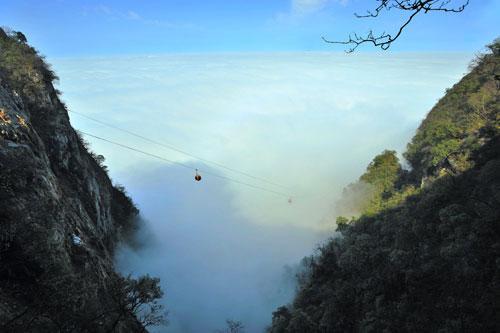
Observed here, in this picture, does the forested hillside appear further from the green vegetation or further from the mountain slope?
the green vegetation

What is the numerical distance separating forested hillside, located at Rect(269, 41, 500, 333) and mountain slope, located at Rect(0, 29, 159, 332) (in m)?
13.5

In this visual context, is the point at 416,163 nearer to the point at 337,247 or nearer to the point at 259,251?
the point at 337,247

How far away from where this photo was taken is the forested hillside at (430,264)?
19797 mm

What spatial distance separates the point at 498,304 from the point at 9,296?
65.5 feet

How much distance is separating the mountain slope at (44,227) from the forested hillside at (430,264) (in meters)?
13.5

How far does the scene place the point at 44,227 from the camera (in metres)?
18.8

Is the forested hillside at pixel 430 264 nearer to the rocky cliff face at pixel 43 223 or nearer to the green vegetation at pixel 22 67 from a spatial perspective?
the rocky cliff face at pixel 43 223

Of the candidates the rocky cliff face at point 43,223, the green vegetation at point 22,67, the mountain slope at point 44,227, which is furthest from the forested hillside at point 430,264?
the green vegetation at point 22,67

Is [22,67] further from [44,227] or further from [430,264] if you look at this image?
[430,264]

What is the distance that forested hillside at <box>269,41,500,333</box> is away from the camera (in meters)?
19.8

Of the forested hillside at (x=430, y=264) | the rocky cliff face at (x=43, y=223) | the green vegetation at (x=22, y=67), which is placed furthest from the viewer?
the green vegetation at (x=22, y=67)

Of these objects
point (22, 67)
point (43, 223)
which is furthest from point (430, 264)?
point (22, 67)

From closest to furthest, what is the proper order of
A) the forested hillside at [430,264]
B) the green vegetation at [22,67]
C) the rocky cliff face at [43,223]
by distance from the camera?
the rocky cliff face at [43,223], the forested hillside at [430,264], the green vegetation at [22,67]

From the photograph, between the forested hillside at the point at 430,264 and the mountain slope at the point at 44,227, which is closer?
the mountain slope at the point at 44,227
